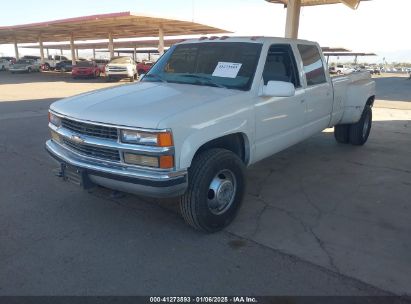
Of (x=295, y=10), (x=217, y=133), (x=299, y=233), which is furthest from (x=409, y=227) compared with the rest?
(x=295, y=10)

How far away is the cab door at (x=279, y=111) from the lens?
13.3 ft

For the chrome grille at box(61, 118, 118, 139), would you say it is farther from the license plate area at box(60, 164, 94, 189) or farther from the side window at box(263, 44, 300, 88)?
the side window at box(263, 44, 300, 88)

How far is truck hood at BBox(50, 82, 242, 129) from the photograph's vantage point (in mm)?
3047

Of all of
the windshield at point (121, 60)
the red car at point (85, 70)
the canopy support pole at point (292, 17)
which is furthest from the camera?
the red car at point (85, 70)

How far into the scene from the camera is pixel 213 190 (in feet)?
11.6

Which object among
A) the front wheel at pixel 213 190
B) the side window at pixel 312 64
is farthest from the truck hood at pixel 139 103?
the side window at pixel 312 64

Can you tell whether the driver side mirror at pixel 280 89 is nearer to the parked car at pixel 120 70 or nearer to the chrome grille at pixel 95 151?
the chrome grille at pixel 95 151

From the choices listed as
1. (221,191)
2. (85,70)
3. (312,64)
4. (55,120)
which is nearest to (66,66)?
(85,70)

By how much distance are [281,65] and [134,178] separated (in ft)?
8.61

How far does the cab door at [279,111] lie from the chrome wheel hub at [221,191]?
1.91 ft

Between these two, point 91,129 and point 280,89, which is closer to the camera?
point 91,129

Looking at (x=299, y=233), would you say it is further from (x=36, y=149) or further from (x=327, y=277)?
(x=36, y=149)

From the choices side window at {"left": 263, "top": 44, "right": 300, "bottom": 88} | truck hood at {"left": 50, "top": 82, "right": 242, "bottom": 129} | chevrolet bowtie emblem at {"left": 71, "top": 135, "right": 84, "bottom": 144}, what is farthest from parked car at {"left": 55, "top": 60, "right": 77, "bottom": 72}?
chevrolet bowtie emblem at {"left": 71, "top": 135, "right": 84, "bottom": 144}

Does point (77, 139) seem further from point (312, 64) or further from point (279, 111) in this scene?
point (312, 64)
